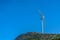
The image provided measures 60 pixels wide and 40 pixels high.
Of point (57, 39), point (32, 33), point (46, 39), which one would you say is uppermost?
point (32, 33)

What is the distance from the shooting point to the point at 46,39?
38.5 feet

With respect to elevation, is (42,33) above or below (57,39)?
above

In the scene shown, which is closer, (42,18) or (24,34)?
(42,18)

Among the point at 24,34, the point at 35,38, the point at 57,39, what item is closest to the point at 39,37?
the point at 35,38

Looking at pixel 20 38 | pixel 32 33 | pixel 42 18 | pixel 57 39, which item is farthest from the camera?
pixel 20 38

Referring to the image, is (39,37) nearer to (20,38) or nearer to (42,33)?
(42,33)

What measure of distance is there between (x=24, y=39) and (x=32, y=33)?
0.91 meters

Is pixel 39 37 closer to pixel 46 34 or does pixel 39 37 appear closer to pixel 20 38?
pixel 46 34

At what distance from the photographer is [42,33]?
11930 millimetres

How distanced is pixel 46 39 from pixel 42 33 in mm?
548

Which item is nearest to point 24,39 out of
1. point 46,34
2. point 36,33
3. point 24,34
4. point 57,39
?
point 24,34

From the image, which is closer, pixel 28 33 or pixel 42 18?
pixel 42 18

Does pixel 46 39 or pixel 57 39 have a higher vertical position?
pixel 46 39

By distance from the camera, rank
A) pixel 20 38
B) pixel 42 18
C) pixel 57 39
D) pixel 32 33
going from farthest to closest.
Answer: pixel 20 38 < pixel 32 33 < pixel 42 18 < pixel 57 39
